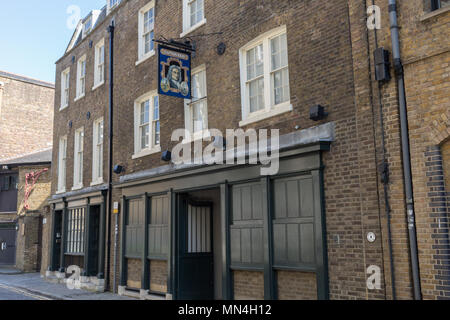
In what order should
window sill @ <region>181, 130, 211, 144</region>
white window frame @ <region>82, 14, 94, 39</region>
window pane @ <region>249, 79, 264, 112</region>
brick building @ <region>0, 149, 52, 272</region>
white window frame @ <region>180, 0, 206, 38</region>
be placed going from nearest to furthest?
window pane @ <region>249, 79, 264, 112</region> < window sill @ <region>181, 130, 211, 144</region> < white window frame @ <region>180, 0, 206, 38</region> < white window frame @ <region>82, 14, 94, 39</region> < brick building @ <region>0, 149, 52, 272</region>

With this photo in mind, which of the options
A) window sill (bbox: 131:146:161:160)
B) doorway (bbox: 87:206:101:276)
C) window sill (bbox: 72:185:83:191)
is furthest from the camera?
window sill (bbox: 72:185:83:191)

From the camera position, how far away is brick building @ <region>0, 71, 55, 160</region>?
1198 inches

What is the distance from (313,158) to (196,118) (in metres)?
4.38

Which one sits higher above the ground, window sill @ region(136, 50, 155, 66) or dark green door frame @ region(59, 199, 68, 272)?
window sill @ region(136, 50, 155, 66)

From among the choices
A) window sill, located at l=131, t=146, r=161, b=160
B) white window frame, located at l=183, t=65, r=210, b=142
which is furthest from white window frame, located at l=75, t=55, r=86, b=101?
white window frame, located at l=183, t=65, r=210, b=142

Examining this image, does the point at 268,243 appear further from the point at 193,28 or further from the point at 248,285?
the point at 193,28

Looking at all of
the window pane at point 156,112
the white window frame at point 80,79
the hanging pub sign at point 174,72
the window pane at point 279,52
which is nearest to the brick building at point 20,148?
the white window frame at point 80,79

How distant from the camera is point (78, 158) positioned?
59.9 ft

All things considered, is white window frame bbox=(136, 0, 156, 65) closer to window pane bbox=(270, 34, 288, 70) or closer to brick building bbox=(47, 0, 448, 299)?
brick building bbox=(47, 0, 448, 299)

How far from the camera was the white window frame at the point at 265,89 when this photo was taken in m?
9.47

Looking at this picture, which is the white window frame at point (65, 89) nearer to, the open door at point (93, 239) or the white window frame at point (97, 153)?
the white window frame at point (97, 153)

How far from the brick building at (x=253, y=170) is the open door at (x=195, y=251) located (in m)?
0.03

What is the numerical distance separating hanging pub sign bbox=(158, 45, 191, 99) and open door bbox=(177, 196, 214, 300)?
2.86 metres

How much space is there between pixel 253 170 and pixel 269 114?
4.01 feet
